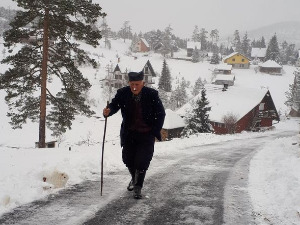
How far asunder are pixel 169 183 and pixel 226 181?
1346 mm

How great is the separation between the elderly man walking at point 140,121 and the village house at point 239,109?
33.6m

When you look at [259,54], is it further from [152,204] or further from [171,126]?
[152,204]

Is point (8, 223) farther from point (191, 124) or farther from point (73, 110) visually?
point (191, 124)

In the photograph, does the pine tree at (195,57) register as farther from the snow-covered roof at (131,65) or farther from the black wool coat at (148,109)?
the black wool coat at (148,109)

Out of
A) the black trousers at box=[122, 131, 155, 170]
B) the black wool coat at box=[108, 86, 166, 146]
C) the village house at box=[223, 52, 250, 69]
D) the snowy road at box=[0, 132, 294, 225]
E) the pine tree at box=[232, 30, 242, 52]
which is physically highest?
the pine tree at box=[232, 30, 242, 52]

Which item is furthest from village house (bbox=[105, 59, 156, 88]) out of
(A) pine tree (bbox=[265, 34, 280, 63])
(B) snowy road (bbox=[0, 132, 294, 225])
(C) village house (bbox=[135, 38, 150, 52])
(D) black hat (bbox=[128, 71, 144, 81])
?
(D) black hat (bbox=[128, 71, 144, 81])

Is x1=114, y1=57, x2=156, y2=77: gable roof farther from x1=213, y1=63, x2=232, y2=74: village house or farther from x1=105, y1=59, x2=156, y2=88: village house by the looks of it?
x1=213, y1=63, x2=232, y2=74: village house

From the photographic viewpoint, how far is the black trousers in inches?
211

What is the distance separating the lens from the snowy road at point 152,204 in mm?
4328

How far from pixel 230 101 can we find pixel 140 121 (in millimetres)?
39929

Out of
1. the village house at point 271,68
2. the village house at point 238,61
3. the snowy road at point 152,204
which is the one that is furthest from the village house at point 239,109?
the village house at point 238,61

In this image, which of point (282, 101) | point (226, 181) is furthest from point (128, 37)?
point (226, 181)

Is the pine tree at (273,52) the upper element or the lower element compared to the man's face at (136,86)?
upper

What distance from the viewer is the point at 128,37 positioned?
15812 centimetres
